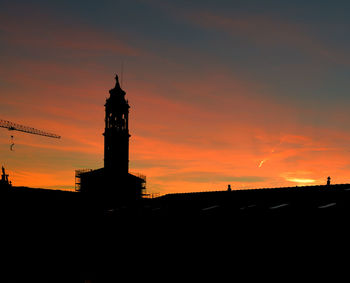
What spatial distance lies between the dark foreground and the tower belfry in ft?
100

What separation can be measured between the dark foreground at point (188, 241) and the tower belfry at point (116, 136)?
100ft

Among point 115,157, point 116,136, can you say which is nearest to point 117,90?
point 116,136

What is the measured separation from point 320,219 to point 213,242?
330 inches

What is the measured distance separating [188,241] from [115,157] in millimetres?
45976

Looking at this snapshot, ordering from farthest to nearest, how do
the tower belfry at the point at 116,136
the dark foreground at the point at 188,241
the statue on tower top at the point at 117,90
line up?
1. the statue on tower top at the point at 117,90
2. the tower belfry at the point at 116,136
3. the dark foreground at the point at 188,241

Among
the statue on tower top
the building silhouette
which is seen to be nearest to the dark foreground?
the building silhouette

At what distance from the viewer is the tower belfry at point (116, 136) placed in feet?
233

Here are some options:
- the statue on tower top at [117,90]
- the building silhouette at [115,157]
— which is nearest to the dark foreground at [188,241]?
the building silhouette at [115,157]

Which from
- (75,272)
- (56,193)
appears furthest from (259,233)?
(56,193)

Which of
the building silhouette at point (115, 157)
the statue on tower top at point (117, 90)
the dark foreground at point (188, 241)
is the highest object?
the statue on tower top at point (117, 90)

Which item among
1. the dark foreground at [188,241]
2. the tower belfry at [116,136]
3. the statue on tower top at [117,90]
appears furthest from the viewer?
the statue on tower top at [117,90]

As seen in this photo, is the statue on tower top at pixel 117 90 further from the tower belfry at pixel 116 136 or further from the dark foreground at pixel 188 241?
the dark foreground at pixel 188 241

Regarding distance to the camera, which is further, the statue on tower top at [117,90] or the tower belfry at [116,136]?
the statue on tower top at [117,90]

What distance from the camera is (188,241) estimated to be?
2780 centimetres
